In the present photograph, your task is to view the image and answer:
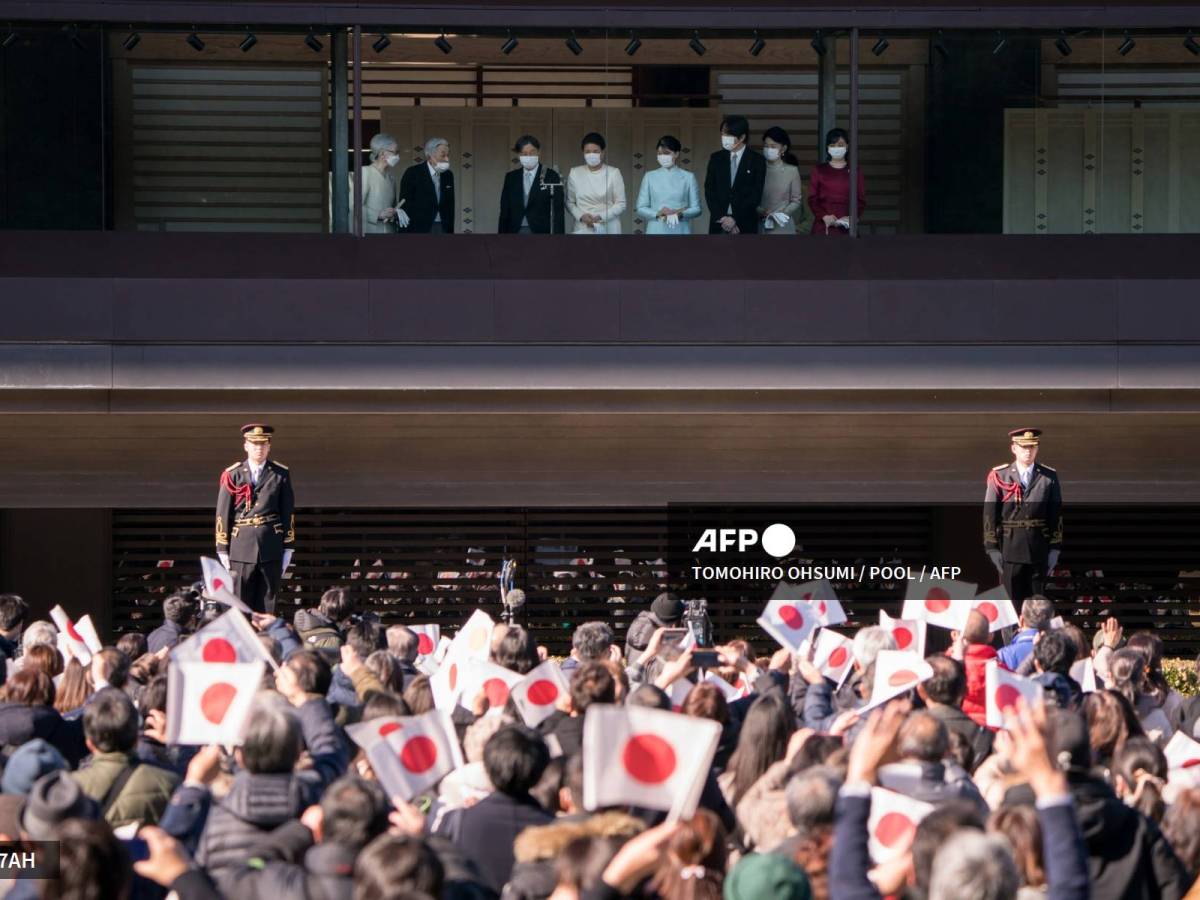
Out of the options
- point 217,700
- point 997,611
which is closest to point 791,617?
point 997,611

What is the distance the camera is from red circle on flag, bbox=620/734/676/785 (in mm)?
5082

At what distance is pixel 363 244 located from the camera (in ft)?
50.0

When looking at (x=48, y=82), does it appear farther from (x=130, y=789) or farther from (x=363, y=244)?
(x=130, y=789)

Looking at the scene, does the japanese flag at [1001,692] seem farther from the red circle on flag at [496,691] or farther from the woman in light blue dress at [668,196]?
the woman in light blue dress at [668,196]

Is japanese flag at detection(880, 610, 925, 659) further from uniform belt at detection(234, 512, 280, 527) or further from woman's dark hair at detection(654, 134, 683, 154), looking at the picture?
woman's dark hair at detection(654, 134, 683, 154)

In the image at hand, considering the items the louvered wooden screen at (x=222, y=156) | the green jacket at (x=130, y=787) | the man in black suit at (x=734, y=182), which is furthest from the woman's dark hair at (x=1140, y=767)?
the louvered wooden screen at (x=222, y=156)

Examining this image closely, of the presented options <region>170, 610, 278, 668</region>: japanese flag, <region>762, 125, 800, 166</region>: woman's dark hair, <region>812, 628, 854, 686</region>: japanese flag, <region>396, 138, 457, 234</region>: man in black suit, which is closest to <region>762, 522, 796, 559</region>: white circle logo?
<region>762, 125, 800, 166</region>: woman's dark hair

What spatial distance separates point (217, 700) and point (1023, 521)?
889 cm

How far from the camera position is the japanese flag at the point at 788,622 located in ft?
32.3

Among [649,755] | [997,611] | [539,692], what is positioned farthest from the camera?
[997,611]

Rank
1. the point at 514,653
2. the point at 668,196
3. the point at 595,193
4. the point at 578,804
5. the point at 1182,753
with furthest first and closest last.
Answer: the point at 668,196
the point at 595,193
the point at 514,653
the point at 1182,753
the point at 578,804

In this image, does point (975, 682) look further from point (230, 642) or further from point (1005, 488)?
point (1005, 488)

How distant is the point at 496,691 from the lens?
741 cm

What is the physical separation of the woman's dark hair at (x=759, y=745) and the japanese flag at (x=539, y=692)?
1.26 metres
